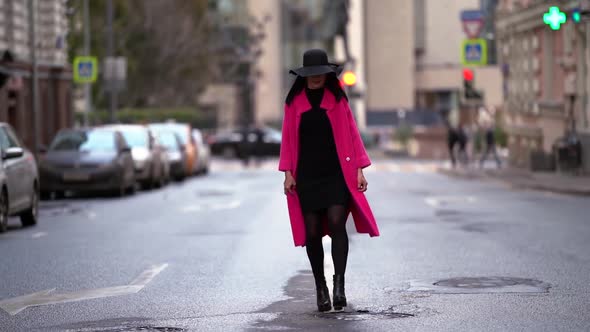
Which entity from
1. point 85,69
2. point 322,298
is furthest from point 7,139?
point 85,69

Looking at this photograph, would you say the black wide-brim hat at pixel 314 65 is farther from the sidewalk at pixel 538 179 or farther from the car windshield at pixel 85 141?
the car windshield at pixel 85 141

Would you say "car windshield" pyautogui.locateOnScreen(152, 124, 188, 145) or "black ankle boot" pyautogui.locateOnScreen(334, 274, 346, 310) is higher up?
"black ankle boot" pyautogui.locateOnScreen(334, 274, 346, 310)

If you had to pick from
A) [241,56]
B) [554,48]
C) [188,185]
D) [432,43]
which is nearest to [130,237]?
[188,185]

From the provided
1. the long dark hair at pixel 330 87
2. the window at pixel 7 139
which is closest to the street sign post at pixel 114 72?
the window at pixel 7 139

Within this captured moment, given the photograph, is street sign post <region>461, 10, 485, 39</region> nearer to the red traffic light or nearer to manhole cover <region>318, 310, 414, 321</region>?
the red traffic light

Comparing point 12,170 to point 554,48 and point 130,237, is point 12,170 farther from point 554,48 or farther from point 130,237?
point 554,48

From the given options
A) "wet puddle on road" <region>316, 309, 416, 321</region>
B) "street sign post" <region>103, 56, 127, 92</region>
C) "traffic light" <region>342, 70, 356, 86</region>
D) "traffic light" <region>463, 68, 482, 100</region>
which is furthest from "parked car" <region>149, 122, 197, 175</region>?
"wet puddle on road" <region>316, 309, 416, 321</region>

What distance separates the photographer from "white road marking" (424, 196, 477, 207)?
84.0 ft

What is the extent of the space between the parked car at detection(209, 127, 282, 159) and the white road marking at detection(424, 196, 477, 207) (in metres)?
28.7

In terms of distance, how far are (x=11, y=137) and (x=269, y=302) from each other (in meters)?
10.3

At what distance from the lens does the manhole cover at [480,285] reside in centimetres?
1102

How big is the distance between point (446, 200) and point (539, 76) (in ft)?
50.7

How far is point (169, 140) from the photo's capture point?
138 ft

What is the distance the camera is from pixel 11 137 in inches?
791
